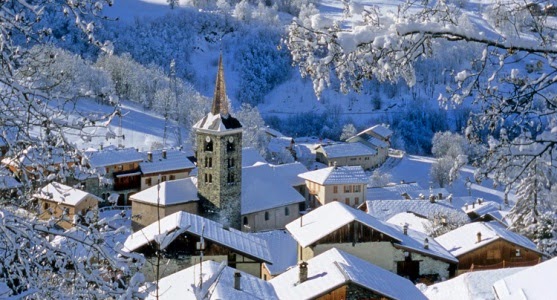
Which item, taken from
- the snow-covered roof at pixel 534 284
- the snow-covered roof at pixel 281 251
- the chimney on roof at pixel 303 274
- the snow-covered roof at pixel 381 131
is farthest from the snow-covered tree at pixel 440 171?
the snow-covered roof at pixel 534 284

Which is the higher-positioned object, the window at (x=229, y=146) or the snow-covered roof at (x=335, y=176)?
the window at (x=229, y=146)

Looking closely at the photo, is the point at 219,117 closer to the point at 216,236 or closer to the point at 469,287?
the point at 216,236

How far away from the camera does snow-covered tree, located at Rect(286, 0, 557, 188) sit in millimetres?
5363

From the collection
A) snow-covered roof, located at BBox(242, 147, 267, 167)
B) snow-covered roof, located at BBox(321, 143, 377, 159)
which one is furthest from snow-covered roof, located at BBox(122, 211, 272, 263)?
snow-covered roof, located at BBox(321, 143, 377, 159)

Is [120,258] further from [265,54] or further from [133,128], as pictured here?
[265,54]

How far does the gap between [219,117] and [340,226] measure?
45.6 ft

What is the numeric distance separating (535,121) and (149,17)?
379ft

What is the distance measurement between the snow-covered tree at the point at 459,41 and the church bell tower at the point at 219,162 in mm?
32935

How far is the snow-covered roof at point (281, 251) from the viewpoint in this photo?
93.6 ft

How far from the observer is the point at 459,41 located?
18.0 ft

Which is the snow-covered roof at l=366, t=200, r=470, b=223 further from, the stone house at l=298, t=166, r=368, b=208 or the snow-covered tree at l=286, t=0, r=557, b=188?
the snow-covered tree at l=286, t=0, r=557, b=188

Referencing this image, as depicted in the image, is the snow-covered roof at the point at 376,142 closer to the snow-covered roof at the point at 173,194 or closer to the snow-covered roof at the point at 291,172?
the snow-covered roof at the point at 291,172

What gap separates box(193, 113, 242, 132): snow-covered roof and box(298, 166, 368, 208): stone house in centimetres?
1091

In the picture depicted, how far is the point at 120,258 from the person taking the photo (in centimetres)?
555
